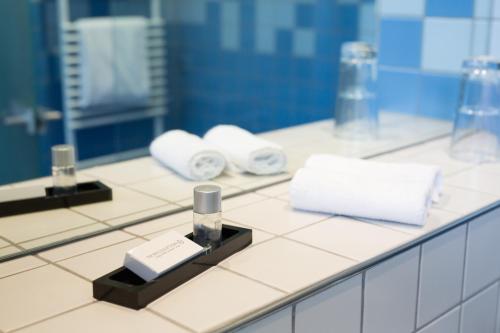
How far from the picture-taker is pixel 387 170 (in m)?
1.08

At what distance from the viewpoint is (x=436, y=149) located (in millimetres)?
1458

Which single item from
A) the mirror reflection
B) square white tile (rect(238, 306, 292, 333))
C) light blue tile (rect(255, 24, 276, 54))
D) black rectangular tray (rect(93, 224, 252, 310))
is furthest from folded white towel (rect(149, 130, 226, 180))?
square white tile (rect(238, 306, 292, 333))

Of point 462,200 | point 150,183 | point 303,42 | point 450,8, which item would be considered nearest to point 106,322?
A: point 150,183

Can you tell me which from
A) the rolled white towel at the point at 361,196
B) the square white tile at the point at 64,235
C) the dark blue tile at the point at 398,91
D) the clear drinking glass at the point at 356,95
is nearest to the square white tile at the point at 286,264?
the rolled white towel at the point at 361,196

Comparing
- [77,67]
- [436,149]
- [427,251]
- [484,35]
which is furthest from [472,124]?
[77,67]

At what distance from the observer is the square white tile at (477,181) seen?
1185mm

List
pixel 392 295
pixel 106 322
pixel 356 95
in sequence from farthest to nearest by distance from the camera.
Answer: pixel 356 95 < pixel 392 295 < pixel 106 322

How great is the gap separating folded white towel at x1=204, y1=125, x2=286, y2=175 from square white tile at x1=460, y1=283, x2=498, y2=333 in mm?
399

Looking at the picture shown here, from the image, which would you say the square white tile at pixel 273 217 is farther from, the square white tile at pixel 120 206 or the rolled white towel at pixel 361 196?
the square white tile at pixel 120 206

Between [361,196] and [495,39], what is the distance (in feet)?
2.49

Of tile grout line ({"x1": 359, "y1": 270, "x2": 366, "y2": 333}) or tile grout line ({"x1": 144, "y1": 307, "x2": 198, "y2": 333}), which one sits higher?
tile grout line ({"x1": 144, "y1": 307, "x2": 198, "y2": 333})

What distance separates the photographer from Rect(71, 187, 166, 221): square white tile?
103 cm

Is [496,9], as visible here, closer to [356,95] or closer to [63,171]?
[356,95]

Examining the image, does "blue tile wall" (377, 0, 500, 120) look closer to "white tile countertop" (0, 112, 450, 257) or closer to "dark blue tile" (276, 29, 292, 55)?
"white tile countertop" (0, 112, 450, 257)
